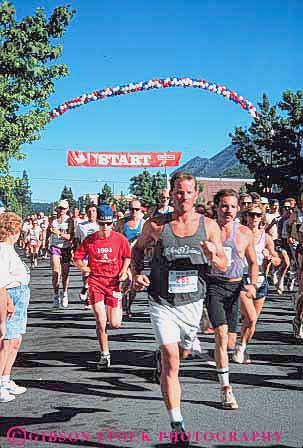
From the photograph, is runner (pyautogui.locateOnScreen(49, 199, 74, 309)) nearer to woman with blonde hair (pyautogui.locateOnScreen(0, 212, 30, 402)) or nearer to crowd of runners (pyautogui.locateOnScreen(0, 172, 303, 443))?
crowd of runners (pyautogui.locateOnScreen(0, 172, 303, 443))

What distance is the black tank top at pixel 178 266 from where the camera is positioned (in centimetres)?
527

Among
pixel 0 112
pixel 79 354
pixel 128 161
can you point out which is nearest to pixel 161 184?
pixel 128 161

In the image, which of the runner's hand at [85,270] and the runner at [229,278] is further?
the runner's hand at [85,270]

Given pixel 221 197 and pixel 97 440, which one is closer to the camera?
pixel 97 440

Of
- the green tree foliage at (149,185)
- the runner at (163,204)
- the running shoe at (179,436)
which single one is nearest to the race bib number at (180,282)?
the running shoe at (179,436)

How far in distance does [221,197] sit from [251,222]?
59.7 inches

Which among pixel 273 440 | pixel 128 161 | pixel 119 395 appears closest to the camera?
pixel 273 440

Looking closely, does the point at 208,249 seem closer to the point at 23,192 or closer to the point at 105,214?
the point at 105,214

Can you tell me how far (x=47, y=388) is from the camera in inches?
270

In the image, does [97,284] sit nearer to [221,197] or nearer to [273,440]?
[221,197]

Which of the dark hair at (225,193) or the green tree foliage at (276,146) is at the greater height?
the green tree foliage at (276,146)

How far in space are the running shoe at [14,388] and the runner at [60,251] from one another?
6.43 meters

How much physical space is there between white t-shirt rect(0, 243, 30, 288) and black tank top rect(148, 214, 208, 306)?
1494mm

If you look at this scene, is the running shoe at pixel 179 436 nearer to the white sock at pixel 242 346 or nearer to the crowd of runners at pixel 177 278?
the crowd of runners at pixel 177 278
